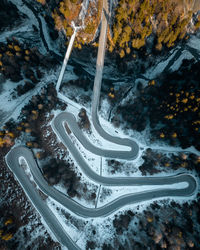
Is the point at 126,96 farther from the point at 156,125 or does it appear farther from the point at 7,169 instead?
the point at 7,169

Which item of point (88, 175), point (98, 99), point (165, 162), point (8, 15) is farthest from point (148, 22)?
point (8, 15)

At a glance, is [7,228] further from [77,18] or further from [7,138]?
[77,18]

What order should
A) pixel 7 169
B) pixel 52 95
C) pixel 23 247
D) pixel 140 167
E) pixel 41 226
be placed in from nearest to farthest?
pixel 23 247
pixel 41 226
pixel 7 169
pixel 140 167
pixel 52 95

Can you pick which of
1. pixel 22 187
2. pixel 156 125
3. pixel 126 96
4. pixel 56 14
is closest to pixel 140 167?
pixel 156 125

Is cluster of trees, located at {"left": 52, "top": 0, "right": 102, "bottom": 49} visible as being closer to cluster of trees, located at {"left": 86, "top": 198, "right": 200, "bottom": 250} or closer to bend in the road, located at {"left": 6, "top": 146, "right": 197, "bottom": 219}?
bend in the road, located at {"left": 6, "top": 146, "right": 197, "bottom": 219}

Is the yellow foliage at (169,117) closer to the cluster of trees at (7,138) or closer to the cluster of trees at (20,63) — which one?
the cluster of trees at (20,63)

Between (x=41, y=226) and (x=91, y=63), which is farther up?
(x=91, y=63)

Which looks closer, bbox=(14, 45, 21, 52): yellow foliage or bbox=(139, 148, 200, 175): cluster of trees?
bbox=(139, 148, 200, 175): cluster of trees

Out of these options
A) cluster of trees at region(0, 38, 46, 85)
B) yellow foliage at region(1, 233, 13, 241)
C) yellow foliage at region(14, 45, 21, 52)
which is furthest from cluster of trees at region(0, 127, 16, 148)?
yellow foliage at region(14, 45, 21, 52)
